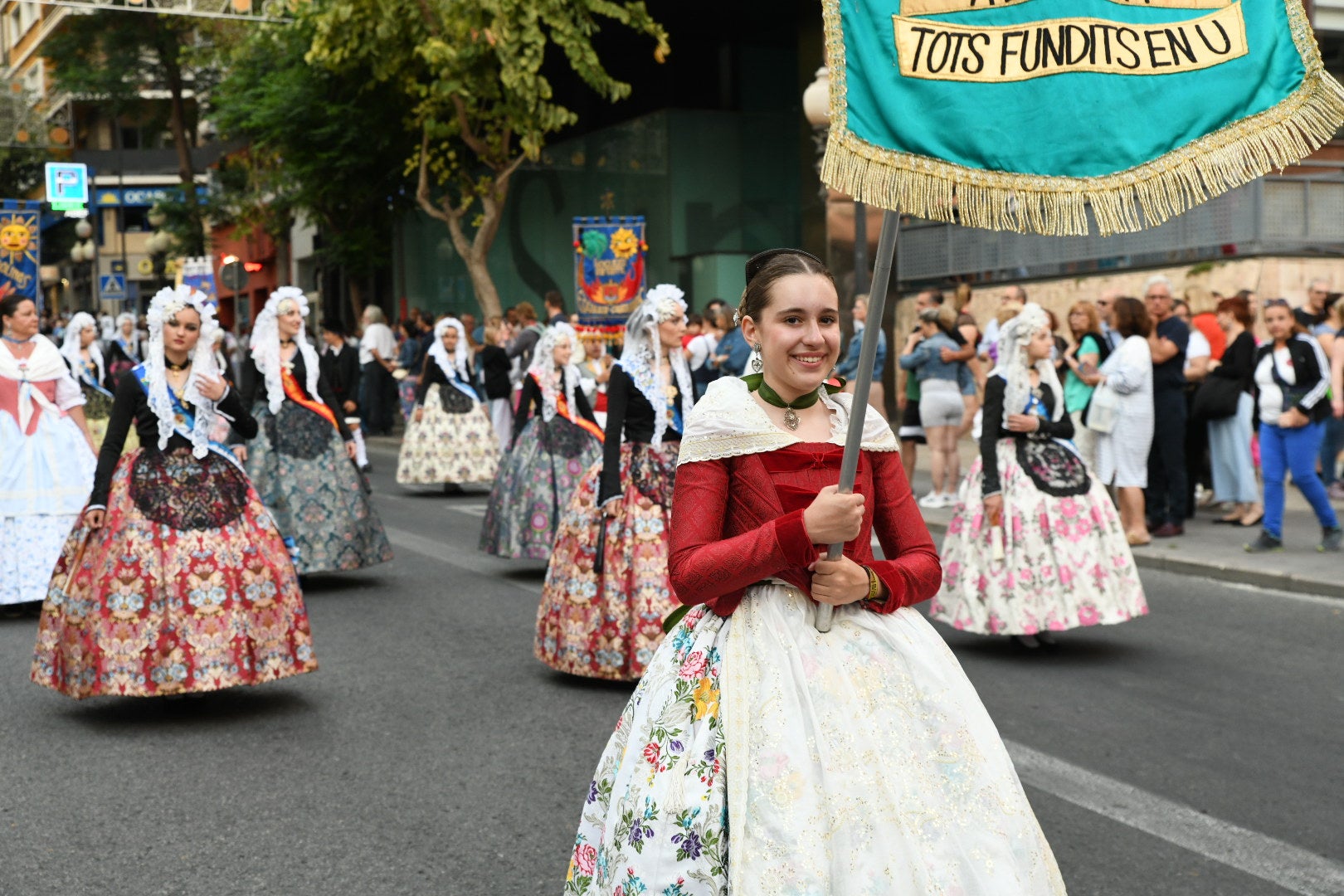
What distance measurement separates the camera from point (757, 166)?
24.6 meters

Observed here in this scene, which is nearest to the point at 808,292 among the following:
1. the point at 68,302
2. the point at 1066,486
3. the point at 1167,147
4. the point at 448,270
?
the point at 1167,147

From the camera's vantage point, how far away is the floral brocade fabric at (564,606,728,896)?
2660mm

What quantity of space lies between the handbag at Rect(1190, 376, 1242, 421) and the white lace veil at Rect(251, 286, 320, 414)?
266 inches

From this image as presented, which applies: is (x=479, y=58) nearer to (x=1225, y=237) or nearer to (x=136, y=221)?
(x=1225, y=237)

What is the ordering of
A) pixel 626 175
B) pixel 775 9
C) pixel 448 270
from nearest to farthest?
pixel 775 9 → pixel 626 175 → pixel 448 270

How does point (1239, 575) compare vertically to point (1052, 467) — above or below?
below

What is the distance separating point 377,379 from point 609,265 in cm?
738

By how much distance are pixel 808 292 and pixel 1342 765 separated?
3.80 metres

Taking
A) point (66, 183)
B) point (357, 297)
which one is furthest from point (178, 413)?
point (357, 297)

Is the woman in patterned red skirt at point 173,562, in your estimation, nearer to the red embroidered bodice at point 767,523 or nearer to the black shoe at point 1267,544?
the red embroidered bodice at point 767,523

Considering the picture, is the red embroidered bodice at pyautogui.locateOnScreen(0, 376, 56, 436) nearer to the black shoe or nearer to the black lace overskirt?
the black lace overskirt

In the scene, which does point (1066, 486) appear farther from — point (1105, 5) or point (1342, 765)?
point (1105, 5)

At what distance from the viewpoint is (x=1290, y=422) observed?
396 inches

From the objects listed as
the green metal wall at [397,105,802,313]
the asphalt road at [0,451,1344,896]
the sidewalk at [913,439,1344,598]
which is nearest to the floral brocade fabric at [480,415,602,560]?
the asphalt road at [0,451,1344,896]
